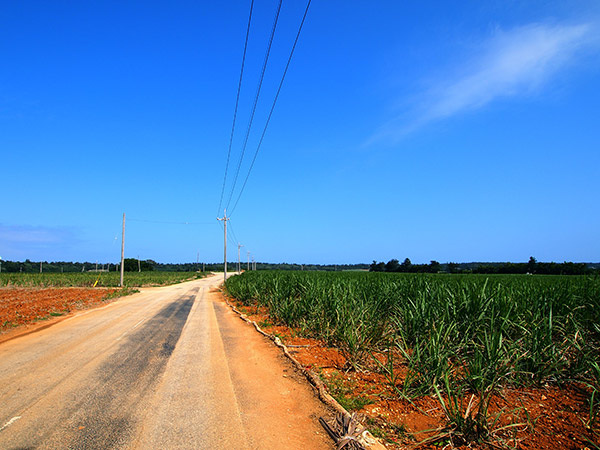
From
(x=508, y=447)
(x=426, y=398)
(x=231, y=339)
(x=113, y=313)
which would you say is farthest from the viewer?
(x=113, y=313)

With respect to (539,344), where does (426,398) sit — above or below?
below

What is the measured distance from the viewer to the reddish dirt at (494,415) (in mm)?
3482

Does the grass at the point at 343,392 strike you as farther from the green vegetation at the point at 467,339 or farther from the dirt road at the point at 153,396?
the green vegetation at the point at 467,339

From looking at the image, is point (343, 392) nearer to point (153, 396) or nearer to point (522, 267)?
point (153, 396)

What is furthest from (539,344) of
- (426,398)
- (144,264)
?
(144,264)

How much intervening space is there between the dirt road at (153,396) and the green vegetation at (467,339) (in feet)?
4.64

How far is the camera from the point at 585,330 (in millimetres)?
6277

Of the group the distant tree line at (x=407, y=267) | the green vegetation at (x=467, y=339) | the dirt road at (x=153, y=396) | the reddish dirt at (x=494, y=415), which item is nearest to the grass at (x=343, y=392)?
the reddish dirt at (x=494, y=415)

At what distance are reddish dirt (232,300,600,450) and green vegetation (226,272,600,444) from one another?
127 mm

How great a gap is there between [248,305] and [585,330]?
46.0 ft

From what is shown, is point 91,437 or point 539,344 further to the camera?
point 539,344

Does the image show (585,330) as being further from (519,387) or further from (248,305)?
(248,305)

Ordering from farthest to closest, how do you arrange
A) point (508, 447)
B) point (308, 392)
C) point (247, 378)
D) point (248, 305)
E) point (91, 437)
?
point (248, 305) < point (247, 378) < point (308, 392) < point (91, 437) < point (508, 447)

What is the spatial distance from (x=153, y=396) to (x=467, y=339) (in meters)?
5.08
